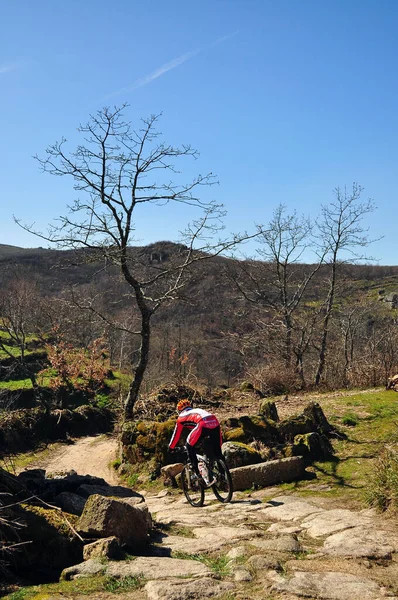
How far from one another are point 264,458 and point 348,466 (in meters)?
1.66

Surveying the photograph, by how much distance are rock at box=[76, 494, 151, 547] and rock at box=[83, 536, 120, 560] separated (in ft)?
0.76

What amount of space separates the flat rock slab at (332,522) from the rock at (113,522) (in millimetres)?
2116

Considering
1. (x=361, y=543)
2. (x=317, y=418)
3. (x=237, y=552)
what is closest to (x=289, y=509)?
(x=361, y=543)

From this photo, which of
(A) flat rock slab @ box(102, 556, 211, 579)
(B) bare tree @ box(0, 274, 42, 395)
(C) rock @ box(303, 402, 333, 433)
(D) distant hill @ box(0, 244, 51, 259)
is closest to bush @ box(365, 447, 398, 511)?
(A) flat rock slab @ box(102, 556, 211, 579)

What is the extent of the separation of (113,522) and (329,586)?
2479 mm

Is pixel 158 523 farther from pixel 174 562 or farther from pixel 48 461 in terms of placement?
pixel 48 461

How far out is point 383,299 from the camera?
50.9 m

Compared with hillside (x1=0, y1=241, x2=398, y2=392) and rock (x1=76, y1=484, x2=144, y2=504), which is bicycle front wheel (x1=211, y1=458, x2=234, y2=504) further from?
hillside (x1=0, y1=241, x2=398, y2=392)

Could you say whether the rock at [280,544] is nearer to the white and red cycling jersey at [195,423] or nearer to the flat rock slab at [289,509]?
Result: the flat rock slab at [289,509]

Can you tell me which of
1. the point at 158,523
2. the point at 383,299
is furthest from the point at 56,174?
the point at 383,299

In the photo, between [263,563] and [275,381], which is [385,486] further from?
[275,381]

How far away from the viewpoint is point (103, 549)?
5.16 meters

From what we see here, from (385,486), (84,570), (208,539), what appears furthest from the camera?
(385,486)

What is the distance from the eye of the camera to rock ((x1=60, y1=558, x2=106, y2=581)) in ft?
15.4
